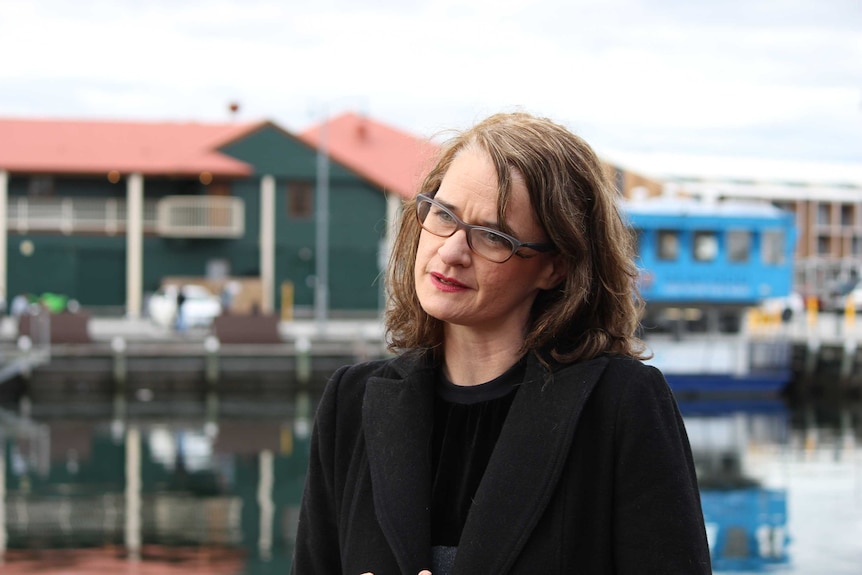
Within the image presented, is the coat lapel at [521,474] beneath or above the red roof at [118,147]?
beneath

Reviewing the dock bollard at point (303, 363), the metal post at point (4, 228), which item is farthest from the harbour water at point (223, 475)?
the metal post at point (4, 228)

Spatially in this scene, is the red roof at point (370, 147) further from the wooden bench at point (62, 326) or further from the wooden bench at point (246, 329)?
the wooden bench at point (62, 326)

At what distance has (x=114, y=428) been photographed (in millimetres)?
20828

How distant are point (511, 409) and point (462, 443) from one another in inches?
5.6

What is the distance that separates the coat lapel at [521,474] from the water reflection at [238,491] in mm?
9648

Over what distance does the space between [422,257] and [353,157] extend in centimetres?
4001

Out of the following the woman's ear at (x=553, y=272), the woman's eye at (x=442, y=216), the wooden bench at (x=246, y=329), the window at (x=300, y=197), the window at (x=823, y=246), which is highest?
the window at (x=300, y=197)

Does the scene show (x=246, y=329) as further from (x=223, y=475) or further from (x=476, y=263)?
(x=476, y=263)

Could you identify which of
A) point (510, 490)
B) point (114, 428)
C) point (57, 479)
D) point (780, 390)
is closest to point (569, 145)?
point (510, 490)

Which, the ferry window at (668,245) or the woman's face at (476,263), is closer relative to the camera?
the woman's face at (476,263)

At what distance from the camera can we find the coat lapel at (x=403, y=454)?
195 centimetres

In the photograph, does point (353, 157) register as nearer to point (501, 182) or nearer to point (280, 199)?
point (280, 199)

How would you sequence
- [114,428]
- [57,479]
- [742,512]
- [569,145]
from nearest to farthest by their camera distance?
[569,145] → [742,512] → [57,479] → [114,428]

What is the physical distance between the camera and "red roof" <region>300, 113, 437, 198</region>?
4025 cm
